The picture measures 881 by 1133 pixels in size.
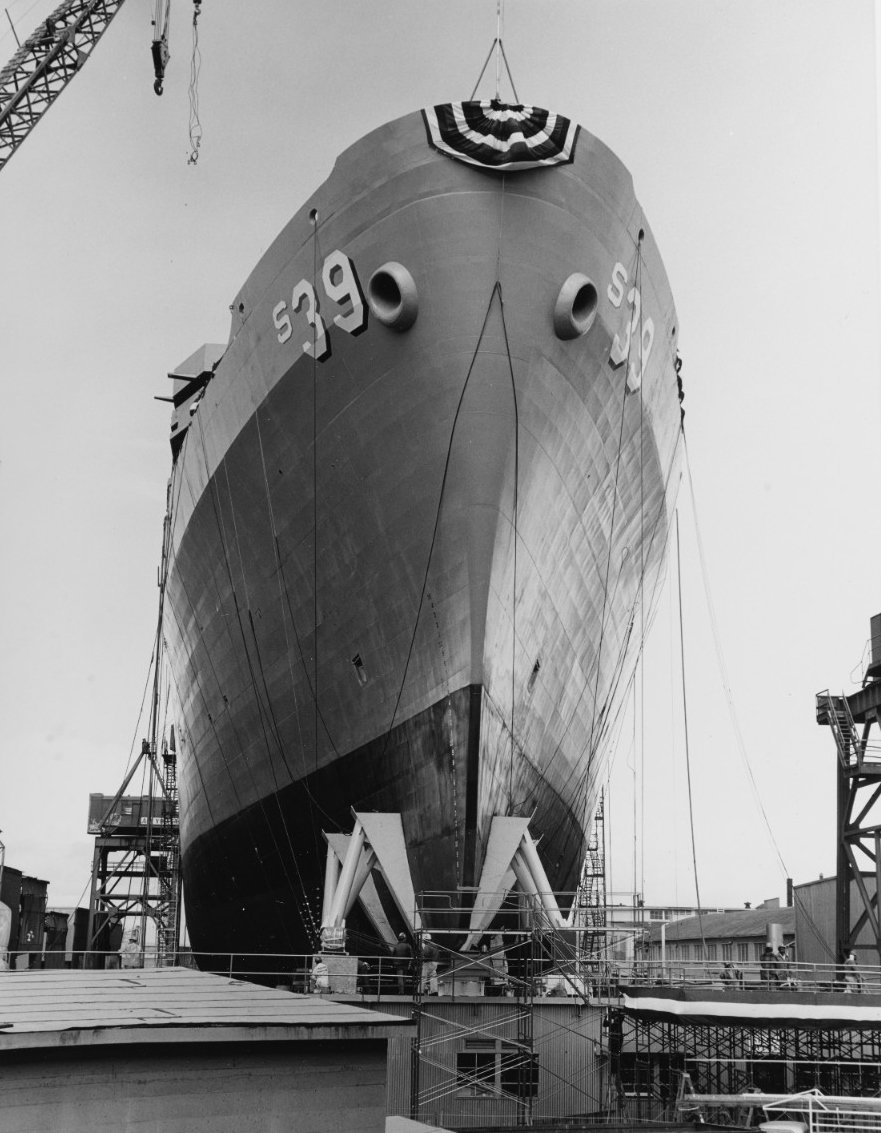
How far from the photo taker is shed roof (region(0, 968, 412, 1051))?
266 inches

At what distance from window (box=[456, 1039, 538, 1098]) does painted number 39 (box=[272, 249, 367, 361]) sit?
8598 millimetres

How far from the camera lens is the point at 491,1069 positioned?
41.1 ft

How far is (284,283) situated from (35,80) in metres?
17.7

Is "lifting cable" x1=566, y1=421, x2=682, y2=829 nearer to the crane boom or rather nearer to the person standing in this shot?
the person standing

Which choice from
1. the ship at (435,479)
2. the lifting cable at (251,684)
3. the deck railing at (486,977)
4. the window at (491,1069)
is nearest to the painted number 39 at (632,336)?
the ship at (435,479)

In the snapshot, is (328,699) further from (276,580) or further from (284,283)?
(284,283)

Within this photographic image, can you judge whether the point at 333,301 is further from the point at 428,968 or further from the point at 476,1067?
the point at 476,1067

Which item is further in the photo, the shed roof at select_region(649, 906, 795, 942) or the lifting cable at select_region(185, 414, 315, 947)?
the shed roof at select_region(649, 906, 795, 942)

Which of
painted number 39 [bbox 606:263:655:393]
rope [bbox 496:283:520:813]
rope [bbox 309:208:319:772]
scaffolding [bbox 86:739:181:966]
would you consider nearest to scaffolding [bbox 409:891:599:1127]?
rope [bbox 496:283:520:813]

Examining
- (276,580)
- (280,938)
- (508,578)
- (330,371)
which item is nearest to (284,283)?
(330,371)

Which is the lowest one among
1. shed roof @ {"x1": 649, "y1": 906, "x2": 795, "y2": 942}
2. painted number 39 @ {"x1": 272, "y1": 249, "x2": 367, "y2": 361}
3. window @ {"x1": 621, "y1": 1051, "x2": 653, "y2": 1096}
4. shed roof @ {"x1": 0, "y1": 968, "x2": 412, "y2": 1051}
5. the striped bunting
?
window @ {"x1": 621, "y1": 1051, "x2": 653, "y2": 1096}

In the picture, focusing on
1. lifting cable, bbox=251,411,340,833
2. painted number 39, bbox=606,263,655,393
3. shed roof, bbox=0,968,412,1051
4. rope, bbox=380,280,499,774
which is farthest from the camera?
painted number 39, bbox=606,263,655,393

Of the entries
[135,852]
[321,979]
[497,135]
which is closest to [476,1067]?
[321,979]

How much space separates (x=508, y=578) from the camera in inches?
562
